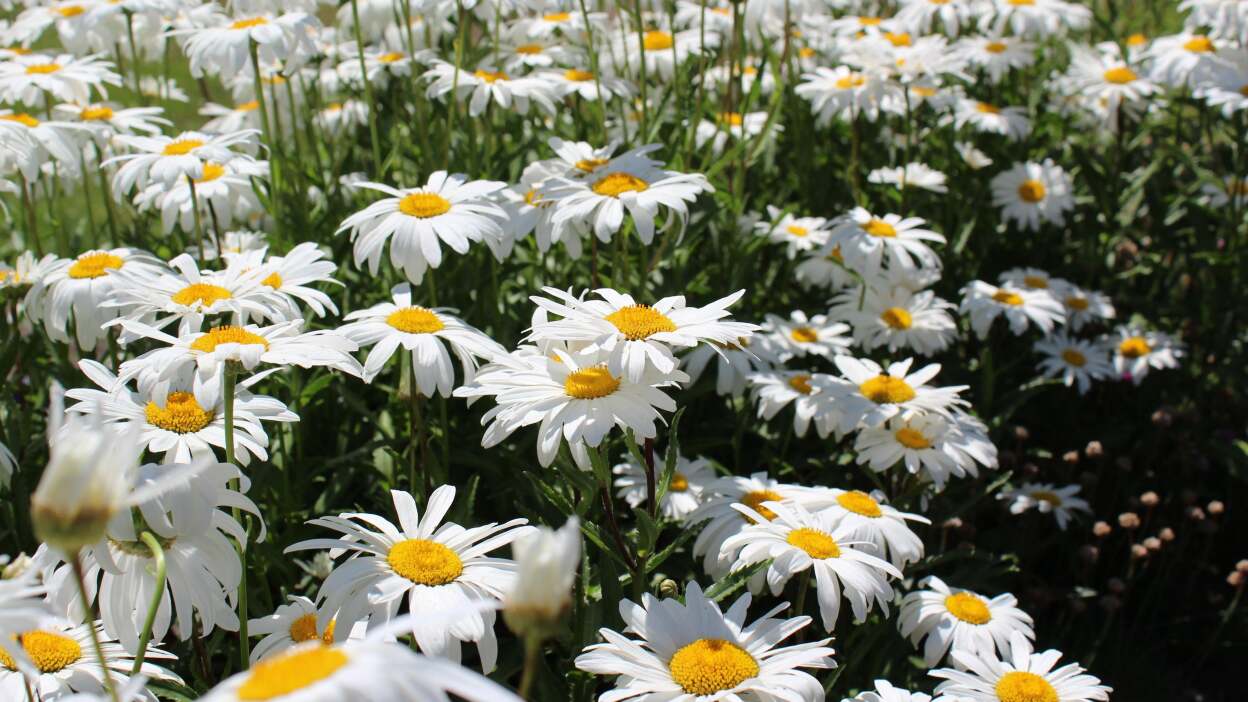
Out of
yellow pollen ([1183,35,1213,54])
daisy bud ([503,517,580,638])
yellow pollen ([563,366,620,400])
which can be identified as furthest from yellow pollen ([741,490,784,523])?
yellow pollen ([1183,35,1213,54])

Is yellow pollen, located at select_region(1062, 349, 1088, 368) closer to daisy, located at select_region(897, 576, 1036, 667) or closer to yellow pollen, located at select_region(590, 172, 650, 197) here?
daisy, located at select_region(897, 576, 1036, 667)

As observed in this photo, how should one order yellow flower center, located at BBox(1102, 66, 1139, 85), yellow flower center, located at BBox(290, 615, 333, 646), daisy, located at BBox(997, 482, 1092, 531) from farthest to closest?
yellow flower center, located at BBox(1102, 66, 1139, 85), daisy, located at BBox(997, 482, 1092, 531), yellow flower center, located at BBox(290, 615, 333, 646)

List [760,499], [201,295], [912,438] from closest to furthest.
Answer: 1. [201,295]
2. [760,499]
3. [912,438]

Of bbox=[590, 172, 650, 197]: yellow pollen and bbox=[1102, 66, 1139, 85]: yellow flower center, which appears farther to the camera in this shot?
bbox=[1102, 66, 1139, 85]: yellow flower center

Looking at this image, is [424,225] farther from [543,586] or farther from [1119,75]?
[1119,75]

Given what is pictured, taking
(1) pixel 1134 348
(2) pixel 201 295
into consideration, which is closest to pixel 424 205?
(2) pixel 201 295

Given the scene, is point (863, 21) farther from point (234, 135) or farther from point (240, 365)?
point (240, 365)

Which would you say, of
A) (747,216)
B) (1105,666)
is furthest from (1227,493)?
(747,216)
